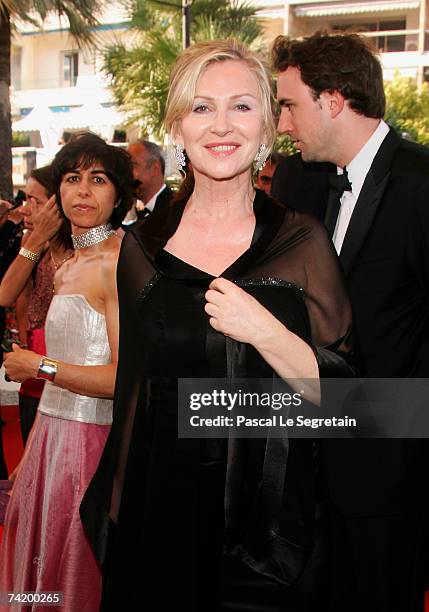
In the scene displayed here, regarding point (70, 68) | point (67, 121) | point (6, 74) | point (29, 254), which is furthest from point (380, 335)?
point (70, 68)

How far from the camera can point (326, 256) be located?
1866mm

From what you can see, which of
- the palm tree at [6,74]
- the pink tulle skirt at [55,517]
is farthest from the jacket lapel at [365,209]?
the palm tree at [6,74]

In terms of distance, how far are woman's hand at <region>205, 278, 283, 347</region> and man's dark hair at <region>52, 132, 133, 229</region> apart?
135cm

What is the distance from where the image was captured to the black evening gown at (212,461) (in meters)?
1.83

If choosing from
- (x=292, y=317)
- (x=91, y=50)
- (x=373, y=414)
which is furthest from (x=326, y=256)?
(x=91, y=50)

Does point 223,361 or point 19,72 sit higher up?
point 19,72

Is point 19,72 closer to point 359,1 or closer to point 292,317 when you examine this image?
point 359,1

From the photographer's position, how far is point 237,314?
1624 millimetres

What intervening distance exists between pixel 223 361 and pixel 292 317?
0.20 meters

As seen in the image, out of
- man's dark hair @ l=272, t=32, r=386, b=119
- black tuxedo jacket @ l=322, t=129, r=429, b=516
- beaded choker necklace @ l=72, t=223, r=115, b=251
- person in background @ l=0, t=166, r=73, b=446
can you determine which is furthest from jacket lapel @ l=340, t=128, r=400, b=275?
person in background @ l=0, t=166, r=73, b=446

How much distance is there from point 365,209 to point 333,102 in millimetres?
446

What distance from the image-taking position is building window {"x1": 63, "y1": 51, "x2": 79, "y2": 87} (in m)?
37.7

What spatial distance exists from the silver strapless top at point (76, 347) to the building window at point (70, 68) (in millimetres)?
37101

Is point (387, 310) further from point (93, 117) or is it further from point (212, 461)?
point (93, 117)
